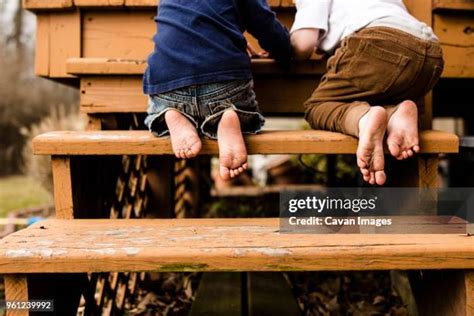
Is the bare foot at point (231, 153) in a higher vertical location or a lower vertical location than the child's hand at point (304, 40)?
lower

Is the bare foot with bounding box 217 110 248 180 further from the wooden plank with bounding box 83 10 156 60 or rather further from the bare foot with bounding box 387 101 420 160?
the wooden plank with bounding box 83 10 156 60

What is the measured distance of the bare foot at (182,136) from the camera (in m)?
1.55

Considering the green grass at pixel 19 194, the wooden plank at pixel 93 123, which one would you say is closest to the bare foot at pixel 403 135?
the wooden plank at pixel 93 123

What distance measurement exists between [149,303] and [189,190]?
5.55 ft

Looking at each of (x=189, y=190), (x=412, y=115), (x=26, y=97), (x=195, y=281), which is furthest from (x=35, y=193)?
(x=412, y=115)

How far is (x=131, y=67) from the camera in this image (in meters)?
2.00

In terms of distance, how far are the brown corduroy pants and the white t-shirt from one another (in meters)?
0.04

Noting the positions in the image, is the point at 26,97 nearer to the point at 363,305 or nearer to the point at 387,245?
the point at 363,305

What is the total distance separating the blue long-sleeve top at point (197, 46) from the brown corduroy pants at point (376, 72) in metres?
0.28

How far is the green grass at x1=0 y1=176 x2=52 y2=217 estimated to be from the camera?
6.63 meters

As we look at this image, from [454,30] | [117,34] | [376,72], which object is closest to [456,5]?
[454,30]

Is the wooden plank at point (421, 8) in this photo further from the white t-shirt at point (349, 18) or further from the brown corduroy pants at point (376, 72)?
the brown corduroy pants at point (376, 72)


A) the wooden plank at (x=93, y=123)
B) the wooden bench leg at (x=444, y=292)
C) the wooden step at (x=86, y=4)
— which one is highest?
the wooden step at (x=86, y=4)

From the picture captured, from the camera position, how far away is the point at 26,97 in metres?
10.3
